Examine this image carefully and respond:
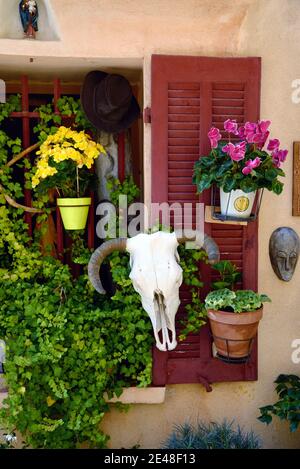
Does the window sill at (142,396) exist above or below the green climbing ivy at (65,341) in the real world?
below

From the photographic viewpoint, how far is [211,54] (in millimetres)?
3562

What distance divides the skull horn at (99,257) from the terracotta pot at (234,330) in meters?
0.75

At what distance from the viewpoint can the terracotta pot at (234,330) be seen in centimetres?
332

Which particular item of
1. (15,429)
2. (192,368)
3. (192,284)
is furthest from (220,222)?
(15,429)

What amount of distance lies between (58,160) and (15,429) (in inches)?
72.1

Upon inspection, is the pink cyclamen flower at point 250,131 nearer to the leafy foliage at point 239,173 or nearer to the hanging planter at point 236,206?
the leafy foliage at point 239,173

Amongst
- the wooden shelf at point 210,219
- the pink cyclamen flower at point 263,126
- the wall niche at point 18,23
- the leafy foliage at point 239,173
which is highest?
the wall niche at point 18,23

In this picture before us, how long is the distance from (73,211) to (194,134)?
102 cm

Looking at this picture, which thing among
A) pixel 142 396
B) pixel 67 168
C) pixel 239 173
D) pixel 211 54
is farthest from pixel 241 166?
pixel 142 396

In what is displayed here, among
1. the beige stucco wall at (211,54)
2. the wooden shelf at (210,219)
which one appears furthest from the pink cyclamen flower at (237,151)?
the beige stucco wall at (211,54)

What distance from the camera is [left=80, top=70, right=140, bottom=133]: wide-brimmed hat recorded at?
12.0 feet

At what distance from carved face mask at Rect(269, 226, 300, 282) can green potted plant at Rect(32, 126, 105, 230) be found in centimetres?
139

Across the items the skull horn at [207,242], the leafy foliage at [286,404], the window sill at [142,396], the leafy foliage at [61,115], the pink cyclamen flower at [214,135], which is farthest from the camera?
the leafy foliage at [61,115]

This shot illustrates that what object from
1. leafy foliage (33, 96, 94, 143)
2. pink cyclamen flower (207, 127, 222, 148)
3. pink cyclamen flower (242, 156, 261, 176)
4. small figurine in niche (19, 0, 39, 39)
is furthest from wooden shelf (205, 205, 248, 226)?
small figurine in niche (19, 0, 39, 39)
